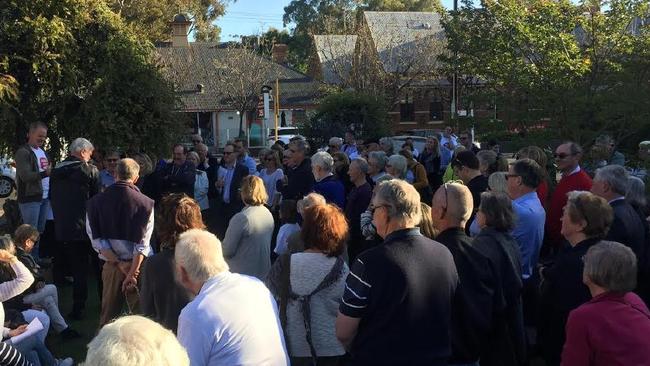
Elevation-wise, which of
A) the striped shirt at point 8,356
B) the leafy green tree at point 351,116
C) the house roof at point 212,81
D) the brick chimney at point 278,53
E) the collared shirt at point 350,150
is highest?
the brick chimney at point 278,53

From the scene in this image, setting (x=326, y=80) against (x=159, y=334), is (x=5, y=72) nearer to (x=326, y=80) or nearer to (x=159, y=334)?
(x=159, y=334)

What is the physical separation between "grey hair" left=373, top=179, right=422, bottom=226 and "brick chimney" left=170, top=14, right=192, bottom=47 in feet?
127

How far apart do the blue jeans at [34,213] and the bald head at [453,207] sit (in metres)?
5.77

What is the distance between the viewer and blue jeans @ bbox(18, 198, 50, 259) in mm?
7953

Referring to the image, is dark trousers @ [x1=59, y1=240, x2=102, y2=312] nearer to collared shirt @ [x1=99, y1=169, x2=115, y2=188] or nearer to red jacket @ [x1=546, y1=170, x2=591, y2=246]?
collared shirt @ [x1=99, y1=169, x2=115, y2=188]

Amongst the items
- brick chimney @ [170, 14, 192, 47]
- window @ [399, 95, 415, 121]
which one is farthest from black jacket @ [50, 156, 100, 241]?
window @ [399, 95, 415, 121]

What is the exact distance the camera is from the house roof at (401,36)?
3912 centimetres

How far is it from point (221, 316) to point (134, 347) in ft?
3.03

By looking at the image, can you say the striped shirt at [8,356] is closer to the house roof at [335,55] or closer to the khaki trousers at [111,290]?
the khaki trousers at [111,290]

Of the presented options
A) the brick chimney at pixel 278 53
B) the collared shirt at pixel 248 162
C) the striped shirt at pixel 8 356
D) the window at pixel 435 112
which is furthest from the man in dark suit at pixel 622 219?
the brick chimney at pixel 278 53

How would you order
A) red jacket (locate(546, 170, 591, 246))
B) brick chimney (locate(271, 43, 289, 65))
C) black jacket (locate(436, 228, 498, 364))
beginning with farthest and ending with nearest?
brick chimney (locate(271, 43, 289, 65)), red jacket (locate(546, 170, 591, 246)), black jacket (locate(436, 228, 498, 364))

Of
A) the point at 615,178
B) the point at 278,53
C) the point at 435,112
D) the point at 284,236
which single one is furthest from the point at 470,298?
the point at 278,53

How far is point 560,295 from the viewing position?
3979mm

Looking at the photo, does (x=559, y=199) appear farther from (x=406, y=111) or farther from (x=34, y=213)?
(x=406, y=111)
